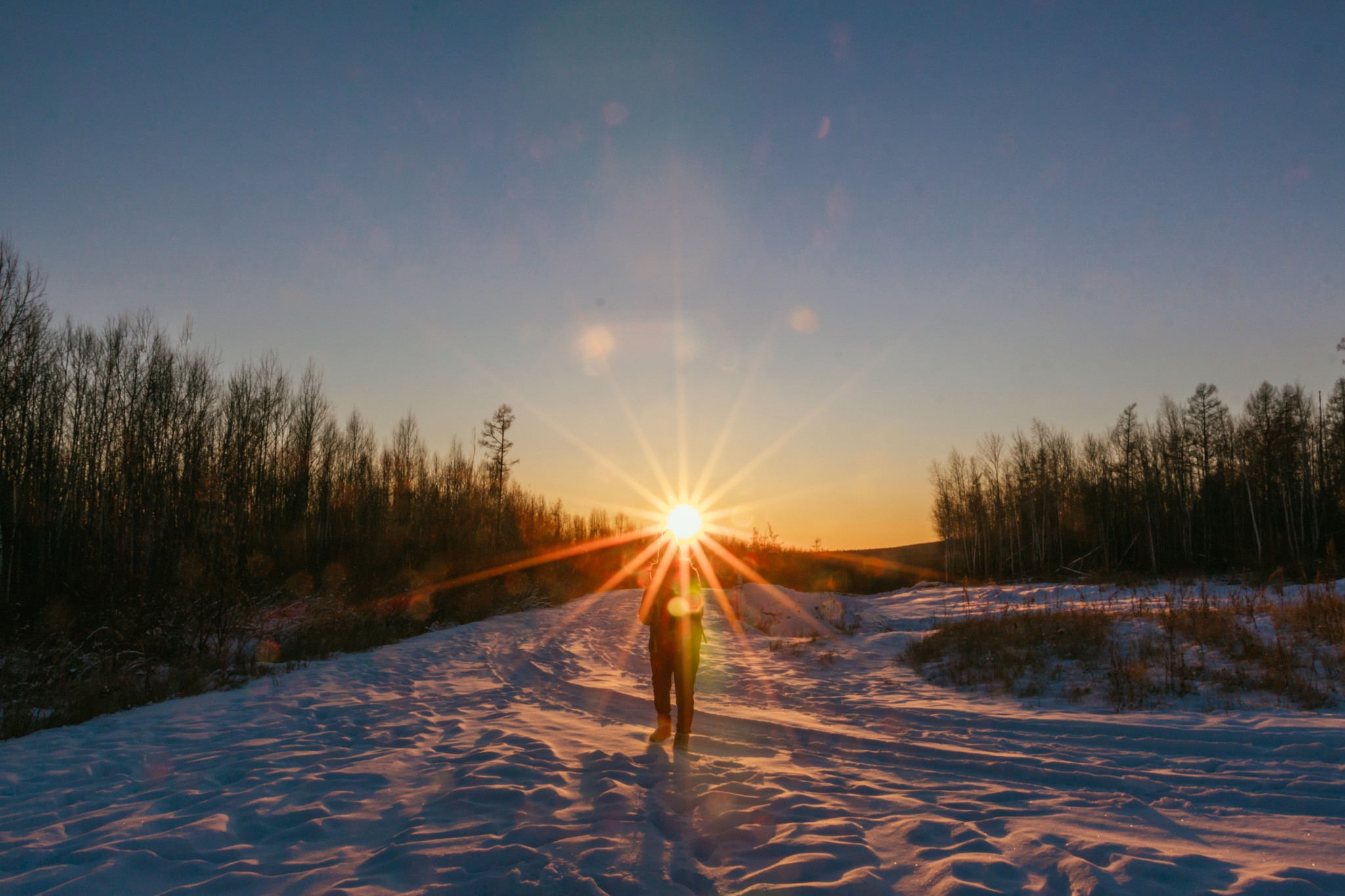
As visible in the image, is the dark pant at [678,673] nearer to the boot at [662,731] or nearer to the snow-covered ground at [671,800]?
the boot at [662,731]

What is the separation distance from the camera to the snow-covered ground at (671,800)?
3.11m

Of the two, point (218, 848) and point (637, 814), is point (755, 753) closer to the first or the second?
point (637, 814)

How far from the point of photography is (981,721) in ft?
21.2

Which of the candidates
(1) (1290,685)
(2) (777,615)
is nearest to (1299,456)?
(2) (777,615)

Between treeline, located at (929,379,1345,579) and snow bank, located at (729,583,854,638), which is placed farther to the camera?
treeline, located at (929,379,1345,579)

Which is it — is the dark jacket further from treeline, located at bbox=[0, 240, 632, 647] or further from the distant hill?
the distant hill

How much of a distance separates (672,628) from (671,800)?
2.14 m

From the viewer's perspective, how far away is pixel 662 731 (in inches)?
240

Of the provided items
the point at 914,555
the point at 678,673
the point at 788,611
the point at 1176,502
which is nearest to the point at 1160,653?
the point at 678,673

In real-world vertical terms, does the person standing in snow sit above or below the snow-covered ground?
above

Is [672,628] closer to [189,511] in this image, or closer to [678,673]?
[678,673]

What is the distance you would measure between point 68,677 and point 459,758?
7108 mm

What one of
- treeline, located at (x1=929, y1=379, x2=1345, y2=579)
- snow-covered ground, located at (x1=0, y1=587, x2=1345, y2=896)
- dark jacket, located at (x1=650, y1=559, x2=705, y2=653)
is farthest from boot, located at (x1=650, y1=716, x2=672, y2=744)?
treeline, located at (x1=929, y1=379, x2=1345, y2=579)

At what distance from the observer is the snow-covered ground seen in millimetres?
3109
